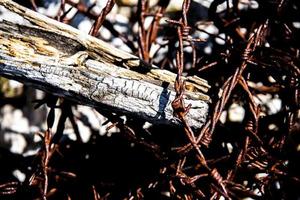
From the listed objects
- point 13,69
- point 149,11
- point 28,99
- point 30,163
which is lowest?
point 30,163

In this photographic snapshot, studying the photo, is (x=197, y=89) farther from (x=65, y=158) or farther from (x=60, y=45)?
(x=65, y=158)

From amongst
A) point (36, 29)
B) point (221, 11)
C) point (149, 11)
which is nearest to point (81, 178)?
point (36, 29)

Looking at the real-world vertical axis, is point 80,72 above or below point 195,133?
above

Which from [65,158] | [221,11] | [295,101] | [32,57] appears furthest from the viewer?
[221,11]

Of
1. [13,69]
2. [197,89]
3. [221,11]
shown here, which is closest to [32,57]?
[13,69]

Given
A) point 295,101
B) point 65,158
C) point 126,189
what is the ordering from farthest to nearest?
point 65,158
point 126,189
point 295,101

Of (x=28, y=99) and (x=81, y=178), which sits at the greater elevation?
(x=28, y=99)

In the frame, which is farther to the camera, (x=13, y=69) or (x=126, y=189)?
(x=126, y=189)
